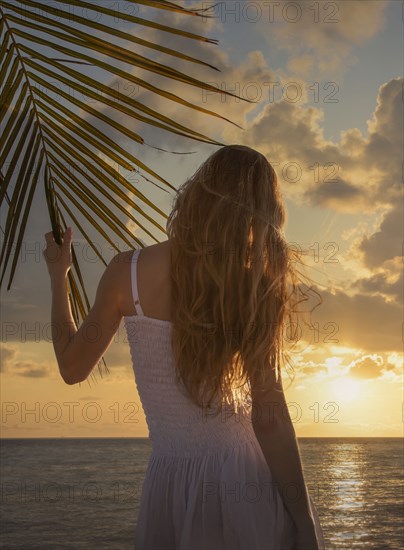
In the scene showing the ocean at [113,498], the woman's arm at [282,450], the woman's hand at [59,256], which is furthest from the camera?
the ocean at [113,498]

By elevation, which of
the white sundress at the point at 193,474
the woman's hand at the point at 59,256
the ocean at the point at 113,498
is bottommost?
the ocean at the point at 113,498

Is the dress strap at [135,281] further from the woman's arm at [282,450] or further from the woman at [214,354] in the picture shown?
the woman's arm at [282,450]

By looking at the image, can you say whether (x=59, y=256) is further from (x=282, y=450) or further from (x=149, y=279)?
(x=282, y=450)

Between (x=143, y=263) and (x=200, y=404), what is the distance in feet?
Result: 1.26

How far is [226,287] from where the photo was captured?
1.64 meters

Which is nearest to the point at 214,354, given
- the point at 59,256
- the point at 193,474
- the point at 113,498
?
the point at 193,474

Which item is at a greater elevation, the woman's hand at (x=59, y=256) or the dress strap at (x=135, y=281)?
the woman's hand at (x=59, y=256)

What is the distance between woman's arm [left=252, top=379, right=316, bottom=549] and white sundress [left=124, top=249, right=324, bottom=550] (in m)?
0.04

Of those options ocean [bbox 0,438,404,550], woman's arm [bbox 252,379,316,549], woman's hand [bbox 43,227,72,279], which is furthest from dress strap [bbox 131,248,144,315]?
ocean [bbox 0,438,404,550]

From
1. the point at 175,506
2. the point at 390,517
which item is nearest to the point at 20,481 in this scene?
the point at 390,517

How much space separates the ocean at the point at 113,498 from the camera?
2238 cm

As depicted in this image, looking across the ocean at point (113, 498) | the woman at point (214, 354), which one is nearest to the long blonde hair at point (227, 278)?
the woman at point (214, 354)

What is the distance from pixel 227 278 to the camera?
1.64m

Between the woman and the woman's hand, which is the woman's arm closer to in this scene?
the woman
